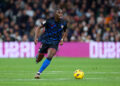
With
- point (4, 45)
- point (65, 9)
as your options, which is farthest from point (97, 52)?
point (4, 45)

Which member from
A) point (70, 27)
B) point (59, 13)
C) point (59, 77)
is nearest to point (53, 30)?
point (59, 13)

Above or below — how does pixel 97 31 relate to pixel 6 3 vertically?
below

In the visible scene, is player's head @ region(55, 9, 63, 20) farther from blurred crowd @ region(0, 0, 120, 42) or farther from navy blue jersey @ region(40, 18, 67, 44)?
blurred crowd @ region(0, 0, 120, 42)

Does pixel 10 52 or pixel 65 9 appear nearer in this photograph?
pixel 10 52

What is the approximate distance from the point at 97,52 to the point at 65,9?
4436mm

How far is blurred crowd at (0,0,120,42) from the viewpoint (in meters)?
Answer: 28.3

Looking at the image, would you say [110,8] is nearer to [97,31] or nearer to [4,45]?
[97,31]

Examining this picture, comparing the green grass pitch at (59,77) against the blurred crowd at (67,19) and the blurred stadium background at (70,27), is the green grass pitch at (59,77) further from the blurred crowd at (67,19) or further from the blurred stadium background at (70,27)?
the blurred crowd at (67,19)

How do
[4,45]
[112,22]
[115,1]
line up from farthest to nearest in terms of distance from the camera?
[115,1], [112,22], [4,45]

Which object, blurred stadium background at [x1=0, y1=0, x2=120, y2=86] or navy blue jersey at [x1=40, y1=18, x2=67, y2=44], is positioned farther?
blurred stadium background at [x1=0, y1=0, x2=120, y2=86]

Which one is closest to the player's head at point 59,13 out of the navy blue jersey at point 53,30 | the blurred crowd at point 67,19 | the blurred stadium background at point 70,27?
the navy blue jersey at point 53,30

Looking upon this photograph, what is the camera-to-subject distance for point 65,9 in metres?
30.2

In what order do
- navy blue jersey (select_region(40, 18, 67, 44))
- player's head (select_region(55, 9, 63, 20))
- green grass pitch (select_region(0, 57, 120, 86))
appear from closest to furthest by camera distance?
green grass pitch (select_region(0, 57, 120, 86)) < player's head (select_region(55, 9, 63, 20)) < navy blue jersey (select_region(40, 18, 67, 44))

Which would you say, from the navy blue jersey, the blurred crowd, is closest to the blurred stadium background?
the blurred crowd
